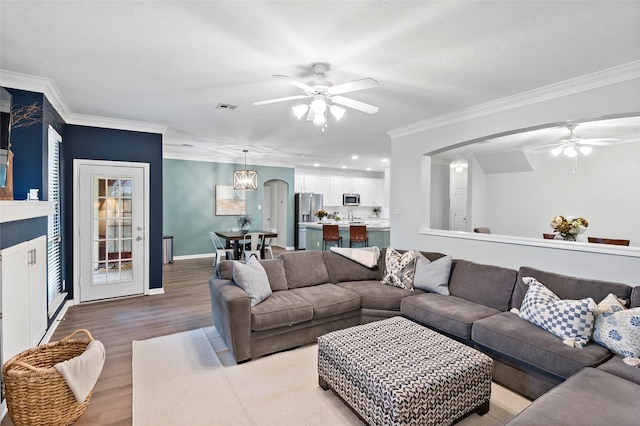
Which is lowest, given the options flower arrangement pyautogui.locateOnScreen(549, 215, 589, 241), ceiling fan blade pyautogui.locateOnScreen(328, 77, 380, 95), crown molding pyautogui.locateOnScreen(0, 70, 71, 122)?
flower arrangement pyautogui.locateOnScreen(549, 215, 589, 241)

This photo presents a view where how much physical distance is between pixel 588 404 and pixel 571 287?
1346mm

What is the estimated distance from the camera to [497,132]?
3.79 meters

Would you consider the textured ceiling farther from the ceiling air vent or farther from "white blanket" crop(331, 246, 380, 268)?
"white blanket" crop(331, 246, 380, 268)

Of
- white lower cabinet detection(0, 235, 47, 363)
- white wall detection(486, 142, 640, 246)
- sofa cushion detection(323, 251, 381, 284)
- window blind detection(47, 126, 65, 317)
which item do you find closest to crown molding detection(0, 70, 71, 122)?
window blind detection(47, 126, 65, 317)

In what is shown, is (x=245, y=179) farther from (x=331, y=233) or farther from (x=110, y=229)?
(x=110, y=229)

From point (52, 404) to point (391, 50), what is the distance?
330cm

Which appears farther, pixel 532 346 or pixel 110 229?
pixel 110 229

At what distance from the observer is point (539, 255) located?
137 inches

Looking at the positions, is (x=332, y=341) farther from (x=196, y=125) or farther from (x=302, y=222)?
(x=302, y=222)

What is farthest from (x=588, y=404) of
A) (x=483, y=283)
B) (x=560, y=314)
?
(x=483, y=283)

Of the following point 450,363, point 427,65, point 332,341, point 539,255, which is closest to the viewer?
point 450,363

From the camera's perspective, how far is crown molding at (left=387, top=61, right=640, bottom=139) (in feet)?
9.04

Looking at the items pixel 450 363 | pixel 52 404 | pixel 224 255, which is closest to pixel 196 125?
pixel 224 255

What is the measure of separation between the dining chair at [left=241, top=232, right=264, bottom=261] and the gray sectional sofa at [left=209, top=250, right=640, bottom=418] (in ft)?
8.00
